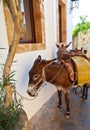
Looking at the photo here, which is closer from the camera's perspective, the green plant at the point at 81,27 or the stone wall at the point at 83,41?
the stone wall at the point at 83,41

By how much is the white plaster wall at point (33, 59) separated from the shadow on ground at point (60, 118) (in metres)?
0.13

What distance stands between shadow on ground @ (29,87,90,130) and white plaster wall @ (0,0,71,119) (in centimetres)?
13

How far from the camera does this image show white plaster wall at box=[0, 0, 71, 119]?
6.68 feet

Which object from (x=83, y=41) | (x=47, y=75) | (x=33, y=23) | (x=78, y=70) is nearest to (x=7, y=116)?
(x=47, y=75)

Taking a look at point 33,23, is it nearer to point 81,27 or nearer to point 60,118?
point 60,118

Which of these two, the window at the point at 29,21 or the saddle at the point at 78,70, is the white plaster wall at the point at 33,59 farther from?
the saddle at the point at 78,70

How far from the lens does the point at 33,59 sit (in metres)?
2.59

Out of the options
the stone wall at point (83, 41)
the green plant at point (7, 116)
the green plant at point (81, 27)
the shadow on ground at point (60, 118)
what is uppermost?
the green plant at point (81, 27)

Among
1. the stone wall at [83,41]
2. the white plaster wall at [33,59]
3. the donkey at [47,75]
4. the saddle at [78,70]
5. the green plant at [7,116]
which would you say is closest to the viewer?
the green plant at [7,116]

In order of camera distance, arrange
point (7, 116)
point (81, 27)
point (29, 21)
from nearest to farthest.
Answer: point (7, 116)
point (29, 21)
point (81, 27)

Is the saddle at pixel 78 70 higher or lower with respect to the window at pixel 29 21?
lower

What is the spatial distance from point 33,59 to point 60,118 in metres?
1.07

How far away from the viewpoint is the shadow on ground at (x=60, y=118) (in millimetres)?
2285

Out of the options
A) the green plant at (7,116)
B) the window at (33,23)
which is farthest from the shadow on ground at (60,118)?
the window at (33,23)
